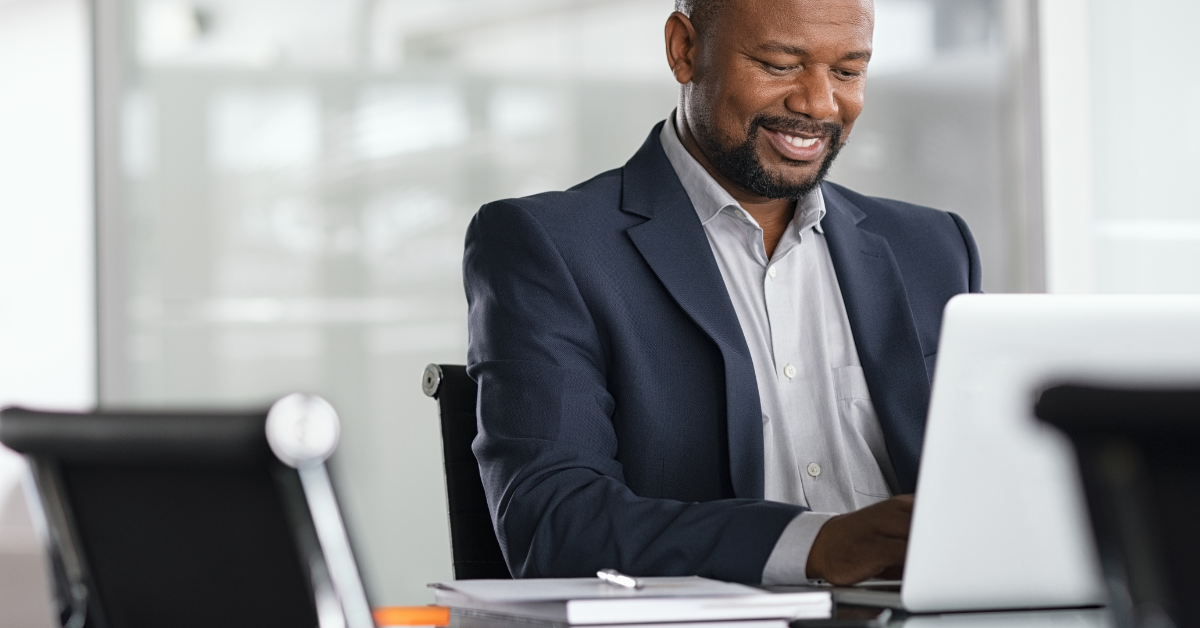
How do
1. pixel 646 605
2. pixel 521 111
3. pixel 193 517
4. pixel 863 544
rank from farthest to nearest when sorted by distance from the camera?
1. pixel 521 111
2. pixel 863 544
3. pixel 646 605
4. pixel 193 517

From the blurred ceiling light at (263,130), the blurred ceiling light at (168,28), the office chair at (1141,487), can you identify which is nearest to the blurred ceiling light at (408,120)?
the blurred ceiling light at (263,130)

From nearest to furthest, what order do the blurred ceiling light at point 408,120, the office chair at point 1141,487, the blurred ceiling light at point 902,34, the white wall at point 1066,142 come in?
1. the office chair at point 1141,487
2. the blurred ceiling light at point 408,120
3. the blurred ceiling light at point 902,34
4. the white wall at point 1066,142

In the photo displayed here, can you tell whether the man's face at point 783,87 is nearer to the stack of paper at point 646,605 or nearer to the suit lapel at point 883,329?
the suit lapel at point 883,329

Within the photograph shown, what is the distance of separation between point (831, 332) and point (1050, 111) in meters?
2.34

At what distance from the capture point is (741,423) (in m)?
1.56

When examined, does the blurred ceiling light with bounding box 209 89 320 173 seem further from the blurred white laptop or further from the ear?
the blurred white laptop

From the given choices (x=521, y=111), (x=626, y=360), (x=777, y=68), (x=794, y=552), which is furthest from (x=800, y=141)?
(x=521, y=111)

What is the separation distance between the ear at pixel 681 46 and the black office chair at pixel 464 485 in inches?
22.8

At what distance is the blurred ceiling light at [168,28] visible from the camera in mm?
3104

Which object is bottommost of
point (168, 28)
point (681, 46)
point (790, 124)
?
point (790, 124)

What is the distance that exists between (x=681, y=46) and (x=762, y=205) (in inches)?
10.4

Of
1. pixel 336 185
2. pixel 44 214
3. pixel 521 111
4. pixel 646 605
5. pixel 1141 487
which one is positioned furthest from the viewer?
pixel 521 111

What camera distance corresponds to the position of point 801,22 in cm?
173

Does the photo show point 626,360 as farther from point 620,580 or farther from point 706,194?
point 620,580
